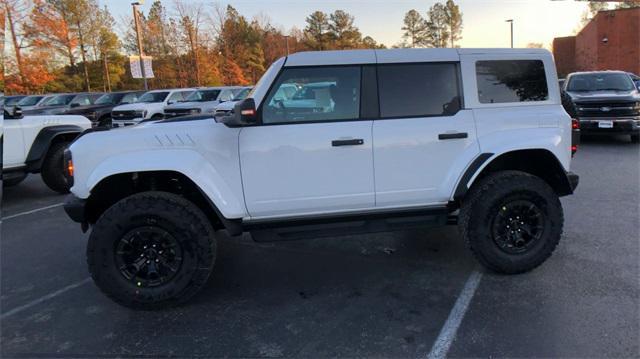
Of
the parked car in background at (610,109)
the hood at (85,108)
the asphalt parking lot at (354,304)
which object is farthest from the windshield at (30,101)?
the parked car in background at (610,109)

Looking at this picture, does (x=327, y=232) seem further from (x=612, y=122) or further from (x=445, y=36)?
(x=445, y=36)

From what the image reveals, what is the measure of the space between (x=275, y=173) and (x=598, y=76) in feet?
37.5

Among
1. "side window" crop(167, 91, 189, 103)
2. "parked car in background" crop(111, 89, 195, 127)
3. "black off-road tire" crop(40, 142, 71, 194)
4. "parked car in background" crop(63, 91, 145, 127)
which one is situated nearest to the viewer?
"black off-road tire" crop(40, 142, 71, 194)

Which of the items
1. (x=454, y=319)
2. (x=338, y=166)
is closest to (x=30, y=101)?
(x=338, y=166)

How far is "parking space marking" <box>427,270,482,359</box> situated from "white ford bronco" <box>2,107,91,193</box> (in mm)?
6096

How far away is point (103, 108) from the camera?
18719 mm

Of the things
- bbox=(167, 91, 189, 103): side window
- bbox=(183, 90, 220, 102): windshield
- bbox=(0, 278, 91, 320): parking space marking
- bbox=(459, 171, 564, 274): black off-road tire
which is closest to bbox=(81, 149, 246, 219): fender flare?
bbox=(0, 278, 91, 320): parking space marking

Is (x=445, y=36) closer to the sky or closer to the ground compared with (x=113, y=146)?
closer to the sky

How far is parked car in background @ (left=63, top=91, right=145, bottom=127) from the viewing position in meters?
17.8

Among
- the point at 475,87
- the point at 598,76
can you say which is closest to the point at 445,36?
the point at 598,76

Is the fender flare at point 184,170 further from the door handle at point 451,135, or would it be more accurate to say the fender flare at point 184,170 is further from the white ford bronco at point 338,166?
the door handle at point 451,135

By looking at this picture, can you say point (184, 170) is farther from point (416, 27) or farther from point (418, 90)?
point (416, 27)

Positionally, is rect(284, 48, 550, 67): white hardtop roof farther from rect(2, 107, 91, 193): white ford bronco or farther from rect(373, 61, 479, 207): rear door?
rect(2, 107, 91, 193): white ford bronco

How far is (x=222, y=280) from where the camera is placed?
4.12 metres
